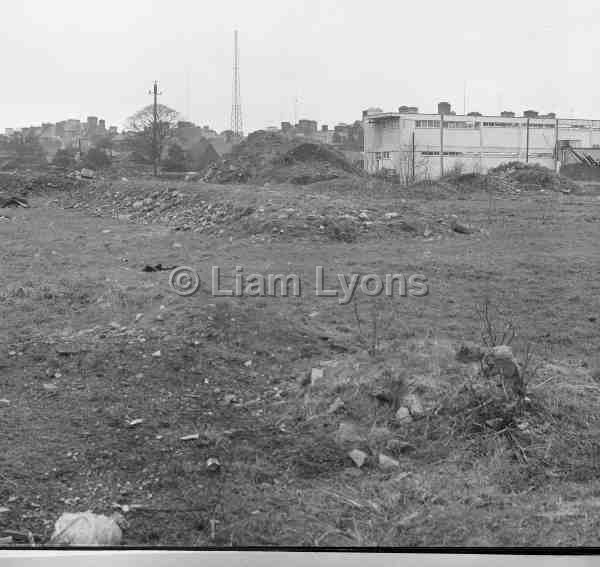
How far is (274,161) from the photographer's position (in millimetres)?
13219

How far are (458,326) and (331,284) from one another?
1104 millimetres

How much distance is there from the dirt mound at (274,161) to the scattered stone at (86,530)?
411 inches

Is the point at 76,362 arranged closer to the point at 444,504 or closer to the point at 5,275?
the point at 444,504

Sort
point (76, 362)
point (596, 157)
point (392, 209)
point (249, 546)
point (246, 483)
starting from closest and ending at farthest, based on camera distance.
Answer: point (249, 546) → point (246, 483) → point (76, 362) → point (596, 157) → point (392, 209)

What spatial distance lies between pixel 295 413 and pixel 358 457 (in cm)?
Answer: 37

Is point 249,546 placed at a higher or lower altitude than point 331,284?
lower

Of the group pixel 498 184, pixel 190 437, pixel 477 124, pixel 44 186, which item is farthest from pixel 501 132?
pixel 44 186

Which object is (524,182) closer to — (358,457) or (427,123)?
(427,123)

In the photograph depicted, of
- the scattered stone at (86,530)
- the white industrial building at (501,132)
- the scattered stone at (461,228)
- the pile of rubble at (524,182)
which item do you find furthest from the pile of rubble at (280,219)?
the scattered stone at (86,530)

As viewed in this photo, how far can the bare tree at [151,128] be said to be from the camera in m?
2.94

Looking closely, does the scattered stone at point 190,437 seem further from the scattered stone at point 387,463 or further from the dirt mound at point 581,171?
the dirt mound at point 581,171

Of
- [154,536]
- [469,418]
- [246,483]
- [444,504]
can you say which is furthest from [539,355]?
[154,536]

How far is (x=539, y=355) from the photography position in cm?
276

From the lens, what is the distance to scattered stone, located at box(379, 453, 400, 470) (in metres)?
1.97
